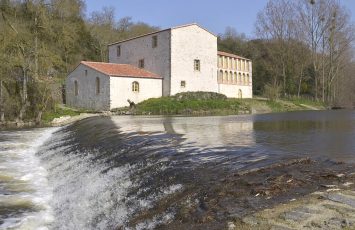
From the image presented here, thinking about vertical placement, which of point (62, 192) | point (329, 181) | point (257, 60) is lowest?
point (62, 192)

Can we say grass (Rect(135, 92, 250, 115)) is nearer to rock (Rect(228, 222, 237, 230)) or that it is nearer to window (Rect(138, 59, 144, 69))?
window (Rect(138, 59, 144, 69))

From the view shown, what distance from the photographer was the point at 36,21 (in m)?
38.0

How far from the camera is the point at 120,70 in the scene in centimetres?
3822

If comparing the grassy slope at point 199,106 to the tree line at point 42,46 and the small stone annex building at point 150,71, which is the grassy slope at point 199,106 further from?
the tree line at point 42,46

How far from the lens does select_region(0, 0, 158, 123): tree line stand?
27.8m

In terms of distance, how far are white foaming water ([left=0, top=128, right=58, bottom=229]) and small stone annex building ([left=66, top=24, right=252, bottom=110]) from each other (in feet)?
67.8

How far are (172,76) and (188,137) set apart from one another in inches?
1052

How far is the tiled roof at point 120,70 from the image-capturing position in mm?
36594

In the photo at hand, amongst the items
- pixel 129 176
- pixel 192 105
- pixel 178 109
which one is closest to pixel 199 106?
pixel 192 105

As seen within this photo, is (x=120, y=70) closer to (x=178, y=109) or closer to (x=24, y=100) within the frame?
(x=178, y=109)

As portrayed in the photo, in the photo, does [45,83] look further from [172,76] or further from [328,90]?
[328,90]

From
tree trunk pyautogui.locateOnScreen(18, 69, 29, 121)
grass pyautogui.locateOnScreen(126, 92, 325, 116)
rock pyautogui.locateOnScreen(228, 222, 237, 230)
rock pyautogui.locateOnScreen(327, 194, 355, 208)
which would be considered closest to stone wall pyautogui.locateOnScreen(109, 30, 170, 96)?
grass pyautogui.locateOnScreen(126, 92, 325, 116)

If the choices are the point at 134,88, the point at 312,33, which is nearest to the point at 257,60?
the point at 312,33

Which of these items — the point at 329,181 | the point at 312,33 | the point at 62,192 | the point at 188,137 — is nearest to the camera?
the point at 329,181
